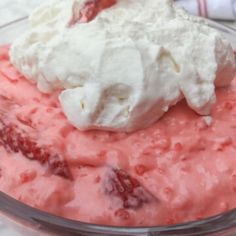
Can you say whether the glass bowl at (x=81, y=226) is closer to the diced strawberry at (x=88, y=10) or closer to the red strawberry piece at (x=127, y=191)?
the red strawberry piece at (x=127, y=191)

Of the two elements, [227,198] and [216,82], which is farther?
[216,82]

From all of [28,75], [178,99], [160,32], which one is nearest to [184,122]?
[178,99]

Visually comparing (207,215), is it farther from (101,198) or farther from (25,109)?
(25,109)

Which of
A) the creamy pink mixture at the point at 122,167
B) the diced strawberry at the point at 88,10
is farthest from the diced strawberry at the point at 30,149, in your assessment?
the diced strawberry at the point at 88,10

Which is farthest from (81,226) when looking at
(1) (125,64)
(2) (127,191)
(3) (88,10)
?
(3) (88,10)

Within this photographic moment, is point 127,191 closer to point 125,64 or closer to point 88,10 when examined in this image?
point 125,64

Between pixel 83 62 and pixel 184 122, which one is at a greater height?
pixel 83 62

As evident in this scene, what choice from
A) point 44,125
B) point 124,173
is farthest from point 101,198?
point 44,125
